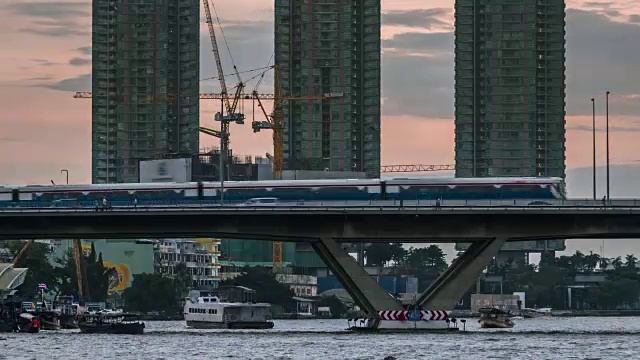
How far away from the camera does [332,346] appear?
141 m

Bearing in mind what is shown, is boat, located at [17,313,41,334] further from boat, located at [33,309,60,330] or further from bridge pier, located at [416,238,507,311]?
bridge pier, located at [416,238,507,311]

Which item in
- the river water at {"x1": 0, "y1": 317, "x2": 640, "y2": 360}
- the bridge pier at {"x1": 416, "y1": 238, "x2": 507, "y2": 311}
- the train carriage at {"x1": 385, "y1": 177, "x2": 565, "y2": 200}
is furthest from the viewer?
the train carriage at {"x1": 385, "y1": 177, "x2": 565, "y2": 200}

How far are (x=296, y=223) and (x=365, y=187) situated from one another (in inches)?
1367

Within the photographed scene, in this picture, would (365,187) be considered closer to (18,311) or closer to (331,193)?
(331,193)

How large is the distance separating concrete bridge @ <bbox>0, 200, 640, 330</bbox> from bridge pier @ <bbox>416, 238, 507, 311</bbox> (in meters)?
0.08

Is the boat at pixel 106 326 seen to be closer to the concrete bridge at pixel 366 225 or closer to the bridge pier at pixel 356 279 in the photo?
the concrete bridge at pixel 366 225

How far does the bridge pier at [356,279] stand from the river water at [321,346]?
8.31 ft

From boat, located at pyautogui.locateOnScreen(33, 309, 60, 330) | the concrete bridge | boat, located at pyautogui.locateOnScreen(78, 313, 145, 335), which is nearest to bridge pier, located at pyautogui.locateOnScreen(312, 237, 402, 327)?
the concrete bridge

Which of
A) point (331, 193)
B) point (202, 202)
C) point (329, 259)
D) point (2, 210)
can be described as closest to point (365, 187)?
point (331, 193)

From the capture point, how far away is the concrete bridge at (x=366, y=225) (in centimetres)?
15175

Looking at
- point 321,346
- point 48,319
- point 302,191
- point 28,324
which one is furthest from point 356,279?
point 48,319

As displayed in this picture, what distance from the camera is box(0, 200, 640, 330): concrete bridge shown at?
498ft

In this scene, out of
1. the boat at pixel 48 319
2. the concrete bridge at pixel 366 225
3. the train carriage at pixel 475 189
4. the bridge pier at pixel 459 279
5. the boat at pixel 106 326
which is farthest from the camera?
the boat at pixel 48 319

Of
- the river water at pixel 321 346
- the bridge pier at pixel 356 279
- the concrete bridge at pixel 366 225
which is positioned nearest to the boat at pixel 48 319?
the river water at pixel 321 346
